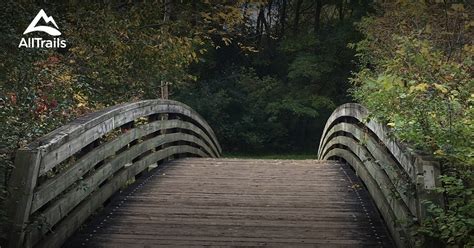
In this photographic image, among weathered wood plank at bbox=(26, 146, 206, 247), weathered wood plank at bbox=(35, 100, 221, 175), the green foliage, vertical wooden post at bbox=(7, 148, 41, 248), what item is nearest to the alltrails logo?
weathered wood plank at bbox=(35, 100, 221, 175)

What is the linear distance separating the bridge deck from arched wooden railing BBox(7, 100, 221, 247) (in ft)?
0.68

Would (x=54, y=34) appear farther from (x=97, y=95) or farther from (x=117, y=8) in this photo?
(x=97, y=95)

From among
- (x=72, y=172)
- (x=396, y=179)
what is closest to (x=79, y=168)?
(x=72, y=172)

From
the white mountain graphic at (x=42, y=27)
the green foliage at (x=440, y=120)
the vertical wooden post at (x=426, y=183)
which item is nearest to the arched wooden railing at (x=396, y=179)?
the vertical wooden post at (x=426, y=183)

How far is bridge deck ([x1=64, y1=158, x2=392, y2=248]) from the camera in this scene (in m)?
4.35

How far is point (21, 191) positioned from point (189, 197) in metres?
2.55

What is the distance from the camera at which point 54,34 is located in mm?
6496

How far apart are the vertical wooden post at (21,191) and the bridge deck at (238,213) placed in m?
0.83

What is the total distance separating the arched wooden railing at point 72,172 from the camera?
3.45m

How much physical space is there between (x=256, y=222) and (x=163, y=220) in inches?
34.9

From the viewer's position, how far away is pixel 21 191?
11.1 feet

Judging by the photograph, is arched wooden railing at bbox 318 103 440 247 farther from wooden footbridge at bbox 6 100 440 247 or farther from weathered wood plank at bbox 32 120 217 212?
weathered wood plank at bbox 32 120 217 212

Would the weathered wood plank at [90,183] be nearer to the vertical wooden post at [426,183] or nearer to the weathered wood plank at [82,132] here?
the weathered wood plank at [82,132]

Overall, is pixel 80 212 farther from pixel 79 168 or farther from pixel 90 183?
pixel 79 168
